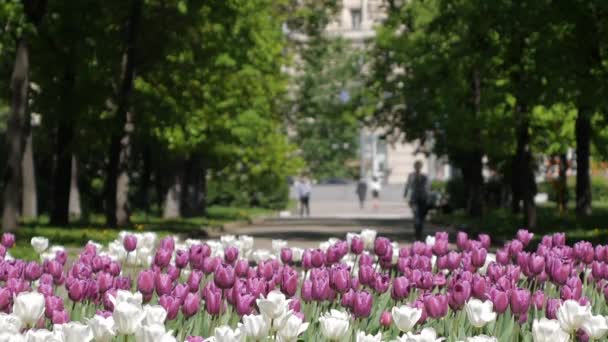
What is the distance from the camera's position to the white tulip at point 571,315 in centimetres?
630

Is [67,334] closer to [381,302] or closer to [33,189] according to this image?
[381,302]

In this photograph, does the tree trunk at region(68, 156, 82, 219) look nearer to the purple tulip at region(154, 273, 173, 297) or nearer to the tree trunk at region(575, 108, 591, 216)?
the tree trunk at region(575, 108, 591, 216)

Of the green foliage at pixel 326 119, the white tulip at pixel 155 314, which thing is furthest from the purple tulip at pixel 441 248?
the green foliage at pixel 326 119

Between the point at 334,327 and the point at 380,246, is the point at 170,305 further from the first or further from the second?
the point at 380,246

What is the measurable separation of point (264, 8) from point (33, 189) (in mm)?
9619

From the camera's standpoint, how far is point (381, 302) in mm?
8227

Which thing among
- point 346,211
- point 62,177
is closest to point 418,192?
point 62,177

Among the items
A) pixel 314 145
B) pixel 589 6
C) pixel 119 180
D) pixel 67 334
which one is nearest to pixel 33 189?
pixel 119 180

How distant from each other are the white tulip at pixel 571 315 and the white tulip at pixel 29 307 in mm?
2345

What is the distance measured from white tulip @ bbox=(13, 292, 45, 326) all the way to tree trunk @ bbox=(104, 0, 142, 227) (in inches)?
952

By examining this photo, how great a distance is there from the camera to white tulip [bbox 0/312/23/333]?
5598 mm

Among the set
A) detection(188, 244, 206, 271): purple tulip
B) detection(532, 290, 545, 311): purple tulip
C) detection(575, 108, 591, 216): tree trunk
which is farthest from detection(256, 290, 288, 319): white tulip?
detection(575, 108, 591, 216): tree trunk

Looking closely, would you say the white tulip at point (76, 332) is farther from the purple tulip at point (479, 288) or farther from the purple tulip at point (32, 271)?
the purple tulip at point (32, 271)

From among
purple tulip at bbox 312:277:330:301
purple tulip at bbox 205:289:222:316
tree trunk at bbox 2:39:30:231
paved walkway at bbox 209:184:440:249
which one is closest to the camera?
purple tulip at bbox 205:289:222:316
